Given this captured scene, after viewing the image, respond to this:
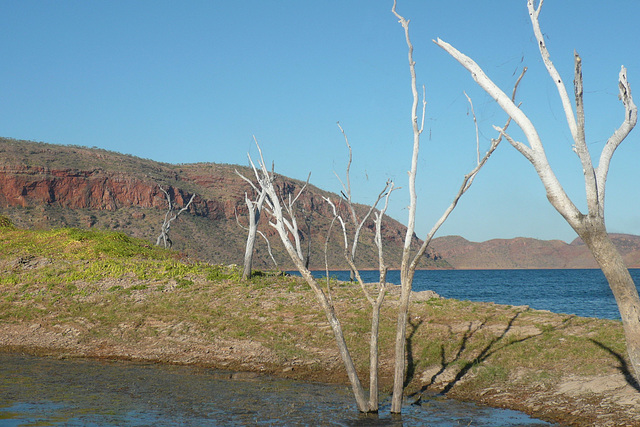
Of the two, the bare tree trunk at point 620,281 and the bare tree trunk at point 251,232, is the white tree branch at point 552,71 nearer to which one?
the bare tree trunk at point 620,281

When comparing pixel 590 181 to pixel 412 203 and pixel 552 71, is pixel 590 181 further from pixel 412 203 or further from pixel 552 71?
pixel 412 203

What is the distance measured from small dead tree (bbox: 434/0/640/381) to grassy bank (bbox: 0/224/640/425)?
3.28m

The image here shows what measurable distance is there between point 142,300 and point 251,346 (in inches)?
241

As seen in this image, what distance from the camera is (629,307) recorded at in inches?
266

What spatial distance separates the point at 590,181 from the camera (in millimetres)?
6816

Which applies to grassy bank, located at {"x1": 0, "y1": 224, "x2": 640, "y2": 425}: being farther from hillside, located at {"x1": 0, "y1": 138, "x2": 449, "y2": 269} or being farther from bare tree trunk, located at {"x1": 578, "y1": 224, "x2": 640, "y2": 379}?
hillside, located at {"x1": 0, "y1": 138, "x2": 449, "y2": 269}

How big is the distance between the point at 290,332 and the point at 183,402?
17.5 ft

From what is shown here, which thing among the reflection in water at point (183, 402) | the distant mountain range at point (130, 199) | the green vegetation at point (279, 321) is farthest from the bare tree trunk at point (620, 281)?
the distant mountain range at point (130, 199)

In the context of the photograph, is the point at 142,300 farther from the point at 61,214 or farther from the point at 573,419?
the point at 61,214

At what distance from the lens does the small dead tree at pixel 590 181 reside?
22.2 ft

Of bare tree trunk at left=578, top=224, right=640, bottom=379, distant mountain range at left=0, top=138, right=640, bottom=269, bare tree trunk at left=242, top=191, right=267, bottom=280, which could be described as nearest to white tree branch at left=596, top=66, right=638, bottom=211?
bare tree trunk at left=578, top=224, right=640, bottom=379

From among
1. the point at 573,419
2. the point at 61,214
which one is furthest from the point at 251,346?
the point at 61,214

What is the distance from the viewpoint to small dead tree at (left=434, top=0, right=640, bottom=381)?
676 centimetres

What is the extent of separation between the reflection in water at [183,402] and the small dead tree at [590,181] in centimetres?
385
